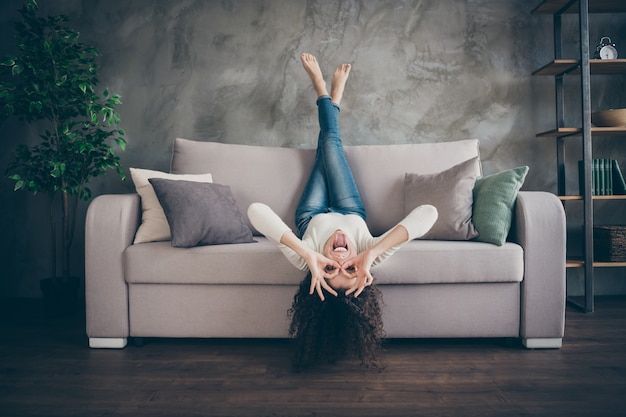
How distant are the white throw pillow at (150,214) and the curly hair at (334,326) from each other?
35.8 inches

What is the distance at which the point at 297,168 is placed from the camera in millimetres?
2812

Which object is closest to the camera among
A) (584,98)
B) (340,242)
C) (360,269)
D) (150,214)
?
(360,269)

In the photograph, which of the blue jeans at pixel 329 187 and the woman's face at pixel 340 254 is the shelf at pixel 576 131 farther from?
the woman's face at pixel 340 254

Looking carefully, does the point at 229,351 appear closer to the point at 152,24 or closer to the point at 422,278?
the point at 422,278

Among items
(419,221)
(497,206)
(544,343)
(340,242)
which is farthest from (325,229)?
(544,343)

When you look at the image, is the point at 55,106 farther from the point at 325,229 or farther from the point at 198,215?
the point at 325,229

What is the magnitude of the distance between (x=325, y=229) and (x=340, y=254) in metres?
0.29

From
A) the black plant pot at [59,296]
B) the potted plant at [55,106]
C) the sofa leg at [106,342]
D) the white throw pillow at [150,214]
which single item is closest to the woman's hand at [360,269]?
the white throw pillow at [150,214]

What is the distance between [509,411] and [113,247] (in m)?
1.82

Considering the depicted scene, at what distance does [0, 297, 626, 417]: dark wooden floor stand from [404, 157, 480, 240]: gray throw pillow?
0.55 meters

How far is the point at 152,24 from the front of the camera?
3.27 meters

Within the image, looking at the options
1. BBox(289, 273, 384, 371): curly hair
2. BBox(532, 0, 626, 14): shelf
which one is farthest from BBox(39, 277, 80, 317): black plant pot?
BBox(532, 0, 626, 14): shelf

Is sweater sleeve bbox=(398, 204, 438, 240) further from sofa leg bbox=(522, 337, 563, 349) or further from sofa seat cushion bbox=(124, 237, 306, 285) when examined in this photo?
sofa leg bbox=(522, 337, 563, 349)

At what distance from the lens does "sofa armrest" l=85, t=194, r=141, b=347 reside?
2148 millimetres
